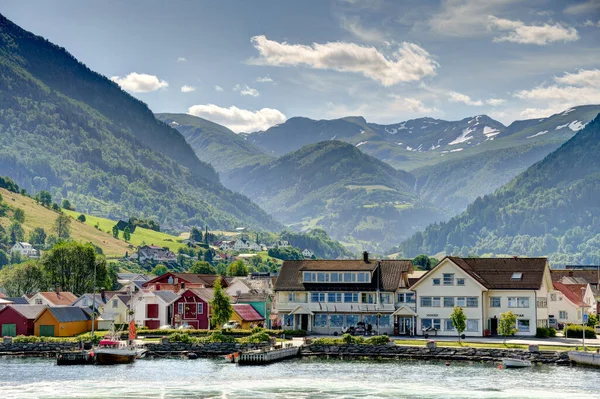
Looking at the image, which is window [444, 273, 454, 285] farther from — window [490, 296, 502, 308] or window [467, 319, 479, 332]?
window [467, 319, 479, 332]

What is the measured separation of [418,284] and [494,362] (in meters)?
25.2

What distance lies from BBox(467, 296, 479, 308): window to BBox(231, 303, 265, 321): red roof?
28.6 metres

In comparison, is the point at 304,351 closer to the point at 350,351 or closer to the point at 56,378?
the point at 350,351

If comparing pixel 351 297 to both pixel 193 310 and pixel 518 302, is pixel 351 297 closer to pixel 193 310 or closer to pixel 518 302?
pixel 518 302

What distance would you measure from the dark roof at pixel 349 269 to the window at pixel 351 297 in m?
0.53

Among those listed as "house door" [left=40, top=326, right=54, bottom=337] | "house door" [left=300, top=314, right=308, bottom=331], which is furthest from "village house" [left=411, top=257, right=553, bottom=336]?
"house door" [left=40, top=326, right=54, bottom=337]

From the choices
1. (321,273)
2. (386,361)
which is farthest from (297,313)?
(386,361)

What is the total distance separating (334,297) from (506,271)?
20536 mm

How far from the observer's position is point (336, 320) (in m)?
116

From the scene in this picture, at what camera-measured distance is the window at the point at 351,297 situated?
116 m

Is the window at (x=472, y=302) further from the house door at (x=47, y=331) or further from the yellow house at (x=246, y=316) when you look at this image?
the house door at (x=47, y=331)

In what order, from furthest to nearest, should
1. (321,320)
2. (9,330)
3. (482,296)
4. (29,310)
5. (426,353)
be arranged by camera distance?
1. (29,310)
2. (9,330)
3. (321,320)
4. (482,296)
5. (426,353)

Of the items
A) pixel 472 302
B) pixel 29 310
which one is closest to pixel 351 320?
pixel 472 302

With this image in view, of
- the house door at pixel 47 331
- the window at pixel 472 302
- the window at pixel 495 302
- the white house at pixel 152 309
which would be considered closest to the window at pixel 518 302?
the window at pixel 495 302
